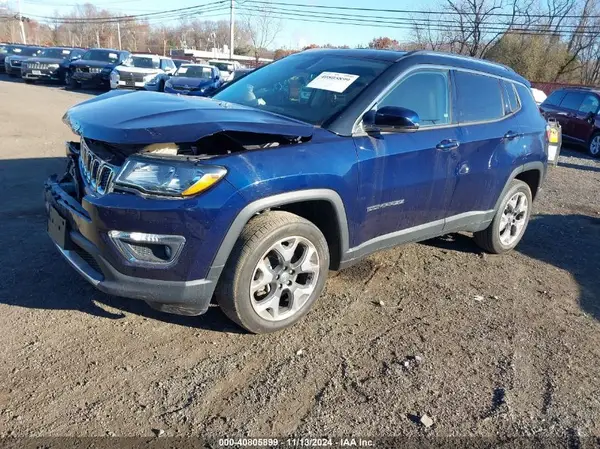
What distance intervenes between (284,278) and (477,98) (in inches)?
97.1

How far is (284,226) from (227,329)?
0.84m

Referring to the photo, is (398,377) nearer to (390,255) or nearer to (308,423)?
(308,423)

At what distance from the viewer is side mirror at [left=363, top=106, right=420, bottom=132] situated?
3303 millimetres

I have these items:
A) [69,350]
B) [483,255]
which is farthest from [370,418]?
[483,255]

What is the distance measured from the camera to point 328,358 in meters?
3.11

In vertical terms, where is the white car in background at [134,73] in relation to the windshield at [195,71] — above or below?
below

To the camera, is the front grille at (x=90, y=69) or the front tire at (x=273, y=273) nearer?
the front tire at (x=273, y=273)

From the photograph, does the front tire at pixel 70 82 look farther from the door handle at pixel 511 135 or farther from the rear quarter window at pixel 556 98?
the door handle at pixel 511 135

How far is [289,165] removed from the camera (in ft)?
9.79

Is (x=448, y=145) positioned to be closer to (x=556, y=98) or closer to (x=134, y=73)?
(x=556, y=98)

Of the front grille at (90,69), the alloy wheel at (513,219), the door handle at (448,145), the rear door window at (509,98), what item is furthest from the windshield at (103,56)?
the door handle at (448,145)

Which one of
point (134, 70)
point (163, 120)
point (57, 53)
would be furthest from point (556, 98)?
point (57, 53)

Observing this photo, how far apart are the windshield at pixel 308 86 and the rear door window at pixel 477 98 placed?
859 mm

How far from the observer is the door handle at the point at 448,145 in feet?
12.6
